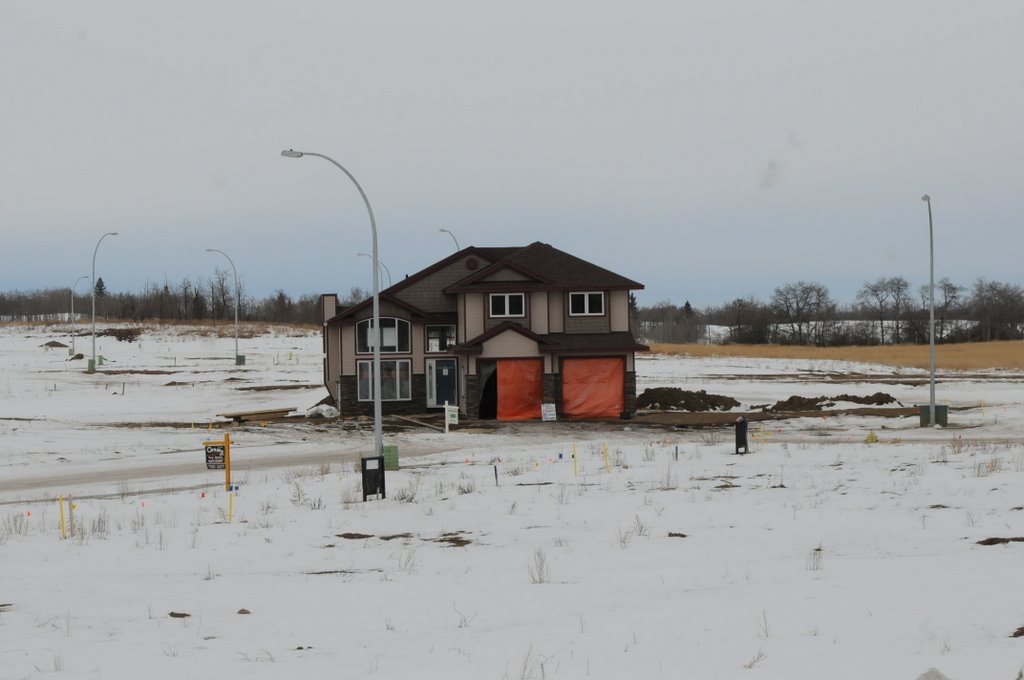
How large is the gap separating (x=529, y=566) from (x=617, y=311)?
30.4m

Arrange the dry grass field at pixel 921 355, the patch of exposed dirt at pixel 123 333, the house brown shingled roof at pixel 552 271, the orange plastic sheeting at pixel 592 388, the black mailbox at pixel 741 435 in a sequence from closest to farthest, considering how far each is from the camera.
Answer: the black mailbox at pixel 741 435, the orange plastic sheeting at pixel 592 388, the house brown shingled roof at pixel 552 271, the dry grass field at pixel 921 355, the patch of exposed dirt at pixel 123 333

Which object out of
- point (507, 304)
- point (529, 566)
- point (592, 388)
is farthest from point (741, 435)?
point (507, 304)

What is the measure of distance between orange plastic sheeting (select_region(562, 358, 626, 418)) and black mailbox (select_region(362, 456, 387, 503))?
2294cm

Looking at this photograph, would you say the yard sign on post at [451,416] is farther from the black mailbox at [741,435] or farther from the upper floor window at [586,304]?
the black mailbox at [741,435]

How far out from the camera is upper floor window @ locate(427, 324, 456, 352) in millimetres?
43031

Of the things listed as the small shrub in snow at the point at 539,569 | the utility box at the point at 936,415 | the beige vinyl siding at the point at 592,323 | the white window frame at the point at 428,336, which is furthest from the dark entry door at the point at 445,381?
the small shrub in snow at the point at 539,569

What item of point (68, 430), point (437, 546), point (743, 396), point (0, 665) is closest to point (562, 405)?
point (743, 396)

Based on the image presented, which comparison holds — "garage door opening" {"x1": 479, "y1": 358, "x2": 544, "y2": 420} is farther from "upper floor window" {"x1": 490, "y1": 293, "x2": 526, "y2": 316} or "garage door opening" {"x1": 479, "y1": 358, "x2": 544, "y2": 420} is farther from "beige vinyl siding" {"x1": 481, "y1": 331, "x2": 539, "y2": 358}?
"upper floor window" {"x1": 490, "y1": 293, "x2": 526, "y2": 316}

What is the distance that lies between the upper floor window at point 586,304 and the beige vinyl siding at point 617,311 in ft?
1.37

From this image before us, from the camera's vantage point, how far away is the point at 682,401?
44469 millimetres

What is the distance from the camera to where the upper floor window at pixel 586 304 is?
136ft

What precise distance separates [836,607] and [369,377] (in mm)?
34342

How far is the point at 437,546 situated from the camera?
537 inches

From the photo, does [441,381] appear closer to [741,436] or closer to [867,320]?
[741,436]
